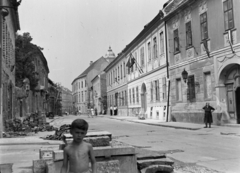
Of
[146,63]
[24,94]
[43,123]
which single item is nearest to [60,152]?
[43,123]

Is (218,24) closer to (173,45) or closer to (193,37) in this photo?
(193,37)

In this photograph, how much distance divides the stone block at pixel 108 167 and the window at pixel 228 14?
1411 cm

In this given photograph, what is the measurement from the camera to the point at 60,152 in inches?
172

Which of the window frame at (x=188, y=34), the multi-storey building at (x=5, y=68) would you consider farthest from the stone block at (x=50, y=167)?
the window frame at (x=188, y=34)

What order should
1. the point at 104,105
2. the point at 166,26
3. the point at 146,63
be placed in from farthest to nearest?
the point at 104,105, the point at 146,63, the point at 166,26

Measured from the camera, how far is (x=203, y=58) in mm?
19000

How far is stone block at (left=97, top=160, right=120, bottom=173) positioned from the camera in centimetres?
438

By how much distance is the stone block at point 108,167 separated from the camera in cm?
438

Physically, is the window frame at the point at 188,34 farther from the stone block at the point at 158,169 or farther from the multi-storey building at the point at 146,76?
the stone block at the point at 158,169

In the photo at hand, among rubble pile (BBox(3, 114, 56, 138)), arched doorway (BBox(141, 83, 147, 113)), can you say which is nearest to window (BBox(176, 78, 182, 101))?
arched doorway (BBox(141, 83, 147, 113))

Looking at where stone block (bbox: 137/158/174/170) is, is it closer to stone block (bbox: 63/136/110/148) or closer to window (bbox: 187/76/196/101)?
stone block (bbox: 63/136/110/148)

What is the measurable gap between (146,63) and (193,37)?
438 inches

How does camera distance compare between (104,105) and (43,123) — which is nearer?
(43,123)

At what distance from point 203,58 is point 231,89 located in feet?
9.73
